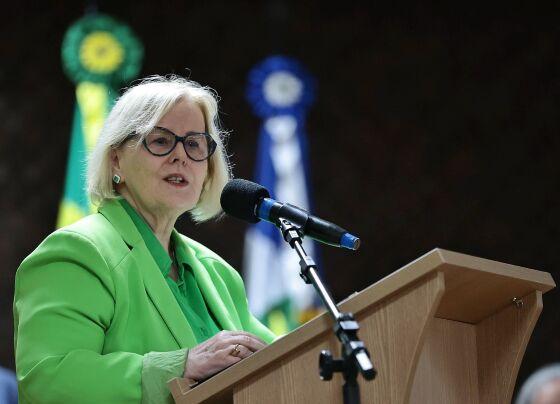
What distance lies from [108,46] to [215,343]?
3412 millimetres

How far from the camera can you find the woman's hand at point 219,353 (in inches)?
75.5

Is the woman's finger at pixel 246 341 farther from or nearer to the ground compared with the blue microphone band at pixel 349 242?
nearer to the ground

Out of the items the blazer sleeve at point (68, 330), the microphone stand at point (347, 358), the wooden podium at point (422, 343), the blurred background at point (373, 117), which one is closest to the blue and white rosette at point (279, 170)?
the blurred background at point (373, 117)

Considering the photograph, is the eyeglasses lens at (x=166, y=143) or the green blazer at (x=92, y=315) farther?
the eyeglasses lens at (x=166, y=143)

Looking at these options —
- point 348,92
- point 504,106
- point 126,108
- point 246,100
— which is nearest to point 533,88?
point 504,106

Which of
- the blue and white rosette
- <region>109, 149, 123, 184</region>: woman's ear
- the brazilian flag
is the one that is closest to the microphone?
<region>109, 149, 123, 184</region>: woman's ear

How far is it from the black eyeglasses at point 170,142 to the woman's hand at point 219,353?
2.23 ft

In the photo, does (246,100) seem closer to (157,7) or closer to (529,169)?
(157,7)

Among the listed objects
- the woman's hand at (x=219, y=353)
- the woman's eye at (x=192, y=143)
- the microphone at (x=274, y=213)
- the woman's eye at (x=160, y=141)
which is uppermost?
the woman's eye at (x=160, y=141)

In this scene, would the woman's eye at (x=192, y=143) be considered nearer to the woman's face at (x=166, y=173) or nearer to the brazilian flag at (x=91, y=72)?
the woman's face at (x=166, y=173)

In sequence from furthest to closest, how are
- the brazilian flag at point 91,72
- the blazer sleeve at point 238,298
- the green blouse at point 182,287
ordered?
the brazilian flag at point 91,72 → the blazer sleeve at point 238,298 → the green blouse at point 182,287

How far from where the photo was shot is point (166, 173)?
249 centimetres

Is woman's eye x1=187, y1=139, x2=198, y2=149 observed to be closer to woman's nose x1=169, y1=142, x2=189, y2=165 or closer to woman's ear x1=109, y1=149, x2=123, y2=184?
woman's nose x1=169, y1=142, x2=189, y2=165

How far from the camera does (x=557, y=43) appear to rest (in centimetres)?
515
